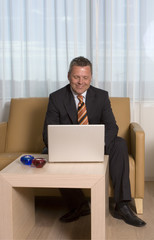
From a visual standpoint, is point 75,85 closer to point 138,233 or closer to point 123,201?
point 123,201

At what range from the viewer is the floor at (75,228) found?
90.9 inches

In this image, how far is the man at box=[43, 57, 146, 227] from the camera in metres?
2.56

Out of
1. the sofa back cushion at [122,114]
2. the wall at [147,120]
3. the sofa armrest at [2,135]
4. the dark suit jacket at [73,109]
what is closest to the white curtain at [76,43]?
the wall at [147,120]

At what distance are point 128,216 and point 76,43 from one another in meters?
1.77

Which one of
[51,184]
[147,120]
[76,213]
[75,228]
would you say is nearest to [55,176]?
[51,184]

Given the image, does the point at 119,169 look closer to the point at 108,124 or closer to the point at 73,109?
the point at 108,124

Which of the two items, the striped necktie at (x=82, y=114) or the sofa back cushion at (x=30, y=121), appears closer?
the striped necktie at (x=82, y=114)

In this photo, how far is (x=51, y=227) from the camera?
2.45 m

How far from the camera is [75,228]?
243 cm

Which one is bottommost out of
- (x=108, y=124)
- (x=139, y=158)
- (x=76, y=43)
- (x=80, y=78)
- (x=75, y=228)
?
(x=75, y=228)

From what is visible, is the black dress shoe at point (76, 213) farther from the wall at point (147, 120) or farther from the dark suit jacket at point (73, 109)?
the wall at point (147, 120)

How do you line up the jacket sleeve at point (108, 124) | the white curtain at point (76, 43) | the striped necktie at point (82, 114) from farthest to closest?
the white curtain at point (76, 43) → the striped necktie at point (82, 114) → the jacket sleeve at point (108, 124)

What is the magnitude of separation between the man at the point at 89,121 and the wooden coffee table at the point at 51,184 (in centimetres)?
41

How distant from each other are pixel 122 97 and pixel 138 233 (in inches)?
53.6
